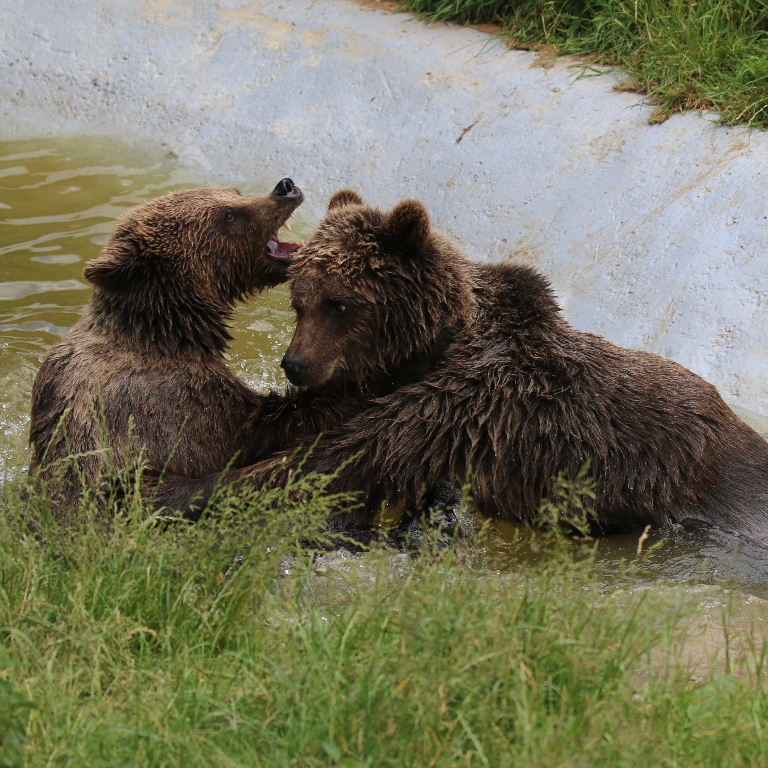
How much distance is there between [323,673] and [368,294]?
80.4 inches

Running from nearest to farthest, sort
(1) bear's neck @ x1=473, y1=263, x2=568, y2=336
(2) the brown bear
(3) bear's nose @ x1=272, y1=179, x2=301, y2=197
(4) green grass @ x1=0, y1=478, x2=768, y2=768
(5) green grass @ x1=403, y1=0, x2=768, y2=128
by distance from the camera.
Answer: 1. (4) green grass @ x1=0, y1=478, x2=768, y2=768
2. (2) the brown bear
3. (1) bear's neck @ x1=473, y1=263, x2=568, y2=336
4. (3) bear's nose @ x1=272, y1=179, x2=301, y2=197
5. (5) green grass @ x1=403, y1=0, x2=768, y2=128

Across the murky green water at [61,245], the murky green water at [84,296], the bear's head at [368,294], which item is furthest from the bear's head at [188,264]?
the murky green water at [61,245]

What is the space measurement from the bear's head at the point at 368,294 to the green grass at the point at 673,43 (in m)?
3.68

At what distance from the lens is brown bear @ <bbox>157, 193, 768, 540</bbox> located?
4.71 meters

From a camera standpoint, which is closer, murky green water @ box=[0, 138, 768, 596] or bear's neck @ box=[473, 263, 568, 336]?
murky green water @ box=[0, 138, 768, 596]

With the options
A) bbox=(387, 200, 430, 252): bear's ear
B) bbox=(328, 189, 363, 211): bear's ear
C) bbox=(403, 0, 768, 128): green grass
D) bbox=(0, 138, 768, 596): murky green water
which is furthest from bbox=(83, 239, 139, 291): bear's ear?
bbox=(403, 0, 768, 128): green grass

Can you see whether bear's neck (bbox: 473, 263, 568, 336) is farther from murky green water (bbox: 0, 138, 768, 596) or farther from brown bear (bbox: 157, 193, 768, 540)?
murky green water (bbox: 0, 138, 768, 596)

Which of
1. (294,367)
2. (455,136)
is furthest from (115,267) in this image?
(455,136)

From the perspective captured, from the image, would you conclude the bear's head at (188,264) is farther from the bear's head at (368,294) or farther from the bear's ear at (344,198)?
the bear's head at (368,294)

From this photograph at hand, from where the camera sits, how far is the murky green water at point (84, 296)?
4.76 metres

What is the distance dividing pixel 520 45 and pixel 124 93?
12.5 feet

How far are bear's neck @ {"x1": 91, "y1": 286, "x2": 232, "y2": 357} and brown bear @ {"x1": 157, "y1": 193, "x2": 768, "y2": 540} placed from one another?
2.34 ft

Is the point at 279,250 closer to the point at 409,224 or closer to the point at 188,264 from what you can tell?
the point at 188,264

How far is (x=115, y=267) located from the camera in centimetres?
518
